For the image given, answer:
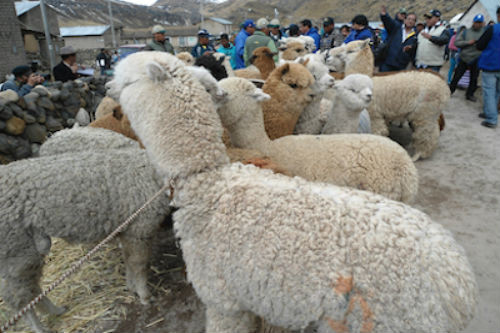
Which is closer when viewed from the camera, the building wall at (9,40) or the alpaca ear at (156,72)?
the alpaca ear at (156,72)

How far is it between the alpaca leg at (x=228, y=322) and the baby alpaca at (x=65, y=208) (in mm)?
1020

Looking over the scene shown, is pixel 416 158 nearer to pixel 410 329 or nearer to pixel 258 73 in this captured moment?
pixel 258 73

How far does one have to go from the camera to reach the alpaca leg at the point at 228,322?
61.3 inches

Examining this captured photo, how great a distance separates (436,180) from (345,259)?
4379 mm

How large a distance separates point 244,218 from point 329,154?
146cm

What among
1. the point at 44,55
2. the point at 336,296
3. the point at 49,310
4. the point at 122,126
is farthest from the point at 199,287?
the point at 44,55

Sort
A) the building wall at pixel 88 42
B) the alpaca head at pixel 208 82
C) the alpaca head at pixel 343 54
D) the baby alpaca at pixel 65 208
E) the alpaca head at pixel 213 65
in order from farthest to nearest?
the building wall at pixel 88 42 → the alpaca head at pixel 343 54 → the alpaca head at pixel 213 65 → the baby alpaca at pixel 65 208 → the alpaca head at pixel 208 82

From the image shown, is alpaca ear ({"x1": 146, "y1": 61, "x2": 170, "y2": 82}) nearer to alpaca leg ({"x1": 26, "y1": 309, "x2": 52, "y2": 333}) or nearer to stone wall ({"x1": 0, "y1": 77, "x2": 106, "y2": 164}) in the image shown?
alpaca leg ({"x1": 26, "y1": 309, "x2": 52, "y2": 333})

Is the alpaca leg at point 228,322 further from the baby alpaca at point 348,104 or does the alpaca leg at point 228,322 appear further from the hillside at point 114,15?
the hillside at point 114,15

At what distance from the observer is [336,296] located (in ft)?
4.04

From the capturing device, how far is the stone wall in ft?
15.2

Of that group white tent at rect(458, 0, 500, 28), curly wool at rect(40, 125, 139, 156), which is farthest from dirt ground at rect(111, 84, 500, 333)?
white tent at rect(458, 0, 500, 28)

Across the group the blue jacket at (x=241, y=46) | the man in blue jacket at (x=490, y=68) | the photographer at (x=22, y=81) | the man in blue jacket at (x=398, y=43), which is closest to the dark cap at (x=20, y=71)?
the photographer at (x=22, y=81)

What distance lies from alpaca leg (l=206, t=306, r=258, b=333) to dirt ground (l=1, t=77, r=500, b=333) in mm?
852
